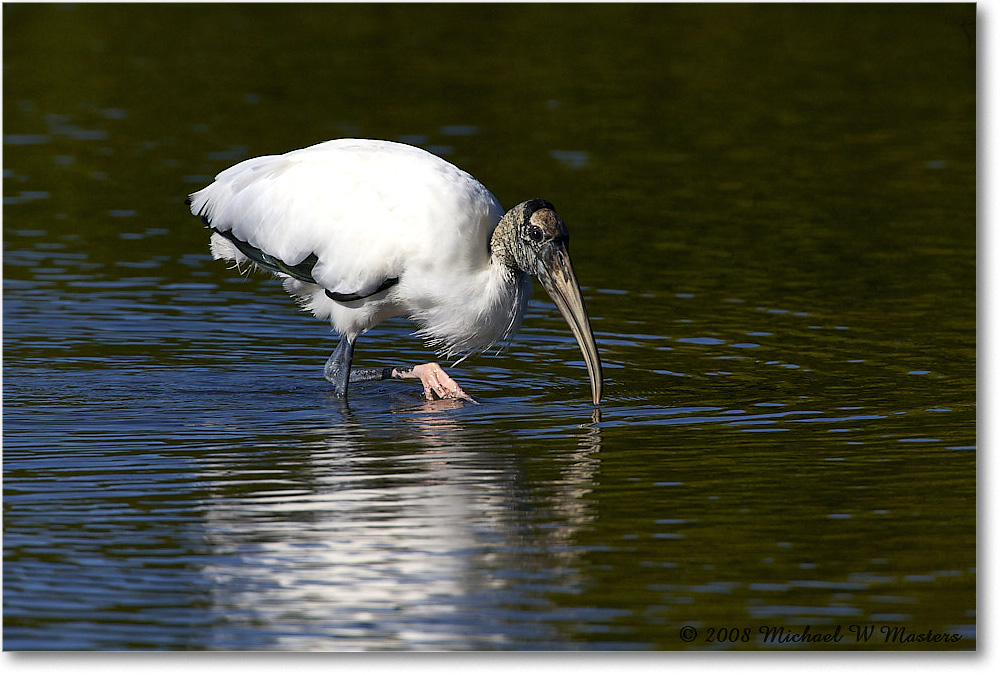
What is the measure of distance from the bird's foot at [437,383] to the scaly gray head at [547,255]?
763 mm

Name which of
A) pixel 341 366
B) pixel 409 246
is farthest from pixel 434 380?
pixel 409 246

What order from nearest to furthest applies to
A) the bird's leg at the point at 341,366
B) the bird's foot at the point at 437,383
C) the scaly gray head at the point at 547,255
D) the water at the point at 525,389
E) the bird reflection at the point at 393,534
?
the bird reflection at the point at 393,534, the water at the point at 525,389, the scaly gray head at the point at 547,255, the bird's foot at the point at 437,383, the bird's leg at the point at 341,366

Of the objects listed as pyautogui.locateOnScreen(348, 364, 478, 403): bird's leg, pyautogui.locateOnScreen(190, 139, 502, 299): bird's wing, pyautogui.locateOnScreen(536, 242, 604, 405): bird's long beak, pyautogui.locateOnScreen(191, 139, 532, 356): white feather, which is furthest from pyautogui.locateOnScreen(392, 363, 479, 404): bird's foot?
pyautogui.locateOnScreen(536, 242, 604, 405): bird's long beak

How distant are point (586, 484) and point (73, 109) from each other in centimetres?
1446

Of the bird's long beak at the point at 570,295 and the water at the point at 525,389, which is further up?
the bird's long beak at the point at 570,295

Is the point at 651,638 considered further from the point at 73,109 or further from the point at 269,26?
the point at 269,26

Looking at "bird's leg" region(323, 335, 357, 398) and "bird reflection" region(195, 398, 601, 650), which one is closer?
"bird reflection" region(195, 398, 601, 650)

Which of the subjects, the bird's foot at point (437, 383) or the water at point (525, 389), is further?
the bird's foot at point (437, 383)

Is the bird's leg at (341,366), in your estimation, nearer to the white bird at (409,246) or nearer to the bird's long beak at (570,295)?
the white bird at (409,246)

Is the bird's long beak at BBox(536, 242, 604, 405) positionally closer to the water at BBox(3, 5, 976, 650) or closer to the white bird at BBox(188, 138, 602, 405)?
the white bird at BBox(188, 138, 602, 405)

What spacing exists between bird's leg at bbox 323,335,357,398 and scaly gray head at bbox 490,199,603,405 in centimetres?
110

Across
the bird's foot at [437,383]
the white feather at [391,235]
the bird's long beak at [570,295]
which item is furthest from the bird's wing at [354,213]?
the bird's foot at [437,383]

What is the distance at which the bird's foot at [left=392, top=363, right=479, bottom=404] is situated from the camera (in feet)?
32.1

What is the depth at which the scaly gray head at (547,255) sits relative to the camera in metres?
9.31
